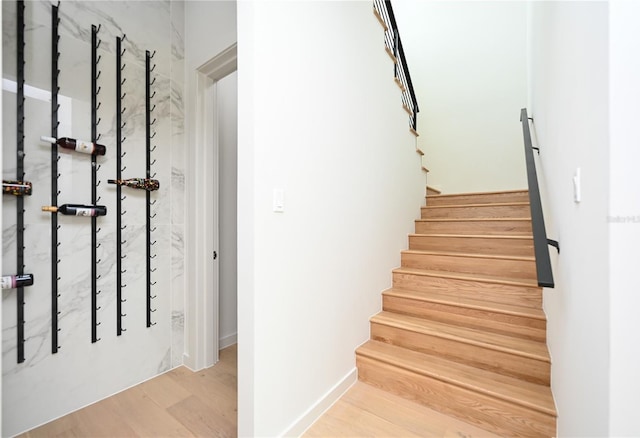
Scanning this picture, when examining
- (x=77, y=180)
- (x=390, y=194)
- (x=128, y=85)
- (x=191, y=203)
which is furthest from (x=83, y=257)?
(x=390, y=194)

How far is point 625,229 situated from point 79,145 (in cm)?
246

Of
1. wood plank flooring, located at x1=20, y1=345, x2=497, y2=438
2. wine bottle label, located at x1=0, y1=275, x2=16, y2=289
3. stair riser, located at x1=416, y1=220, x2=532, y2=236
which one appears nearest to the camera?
wine bottle label, located at x1=0, y1=275, x2=16, y2=289

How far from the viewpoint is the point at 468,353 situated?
6.12ft

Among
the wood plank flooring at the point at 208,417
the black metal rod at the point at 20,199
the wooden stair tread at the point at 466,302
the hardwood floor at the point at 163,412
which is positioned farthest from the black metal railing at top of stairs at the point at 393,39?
the hardwood floor at the point at 163,412

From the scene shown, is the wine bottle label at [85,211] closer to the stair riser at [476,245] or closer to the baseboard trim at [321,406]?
the baseboard trim at [321,406]

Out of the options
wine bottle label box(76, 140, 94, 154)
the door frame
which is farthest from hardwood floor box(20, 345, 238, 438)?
wine bottle label box(76, 140, 94, 154)

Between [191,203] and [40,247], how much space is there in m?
0.92

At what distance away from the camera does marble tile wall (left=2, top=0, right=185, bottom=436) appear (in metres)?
1.57

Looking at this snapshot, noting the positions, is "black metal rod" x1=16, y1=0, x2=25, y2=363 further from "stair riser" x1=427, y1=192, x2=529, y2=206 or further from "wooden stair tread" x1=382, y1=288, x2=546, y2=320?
"stair riser" x1=427, y1=192, x2=529, y2=206

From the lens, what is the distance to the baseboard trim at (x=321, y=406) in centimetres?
152

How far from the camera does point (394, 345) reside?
7.04ft

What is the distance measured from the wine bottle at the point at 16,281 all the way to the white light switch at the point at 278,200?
4.59 ft

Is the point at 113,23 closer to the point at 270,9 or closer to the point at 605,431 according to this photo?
the point at 270,9

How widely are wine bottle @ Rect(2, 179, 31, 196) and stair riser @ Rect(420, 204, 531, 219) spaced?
347 centimetres
